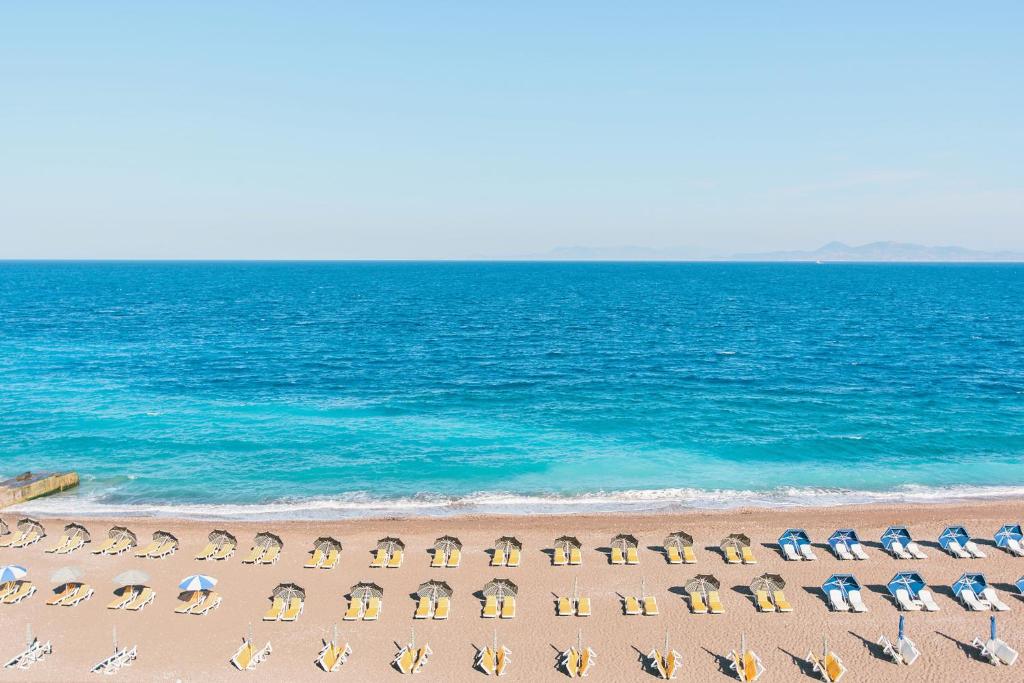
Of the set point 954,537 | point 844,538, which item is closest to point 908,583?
point 844,538

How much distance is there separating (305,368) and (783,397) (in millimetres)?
44854

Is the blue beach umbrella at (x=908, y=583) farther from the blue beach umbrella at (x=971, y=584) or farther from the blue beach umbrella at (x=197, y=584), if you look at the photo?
the blue beach umbrella at (x=197, y=584)

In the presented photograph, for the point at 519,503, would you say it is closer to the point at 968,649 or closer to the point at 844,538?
the point at 844,538

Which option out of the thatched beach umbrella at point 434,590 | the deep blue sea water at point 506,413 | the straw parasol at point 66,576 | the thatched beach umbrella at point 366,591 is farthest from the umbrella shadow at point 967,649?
the straw parasol at point 66,576

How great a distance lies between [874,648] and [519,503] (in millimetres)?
18608

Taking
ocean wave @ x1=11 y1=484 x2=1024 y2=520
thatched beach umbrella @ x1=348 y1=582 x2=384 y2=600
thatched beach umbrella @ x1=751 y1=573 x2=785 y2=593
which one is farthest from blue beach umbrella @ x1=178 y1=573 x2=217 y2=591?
thatched beach umbrella @ x1=751 y1=573 x2=785 y2=593

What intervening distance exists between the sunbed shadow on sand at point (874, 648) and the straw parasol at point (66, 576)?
28.6 meters

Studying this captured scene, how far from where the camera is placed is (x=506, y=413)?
5397cm

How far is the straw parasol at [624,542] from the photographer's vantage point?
30.3m

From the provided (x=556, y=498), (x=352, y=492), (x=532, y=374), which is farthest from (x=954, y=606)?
(x=532, y=374)

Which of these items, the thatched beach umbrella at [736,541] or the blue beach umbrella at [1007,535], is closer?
the thatched beach umbrella at [736,541]

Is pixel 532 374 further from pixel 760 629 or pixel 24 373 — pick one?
pixel 24 373

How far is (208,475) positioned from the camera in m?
41.4

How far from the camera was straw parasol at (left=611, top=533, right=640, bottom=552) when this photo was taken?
1192 inches
